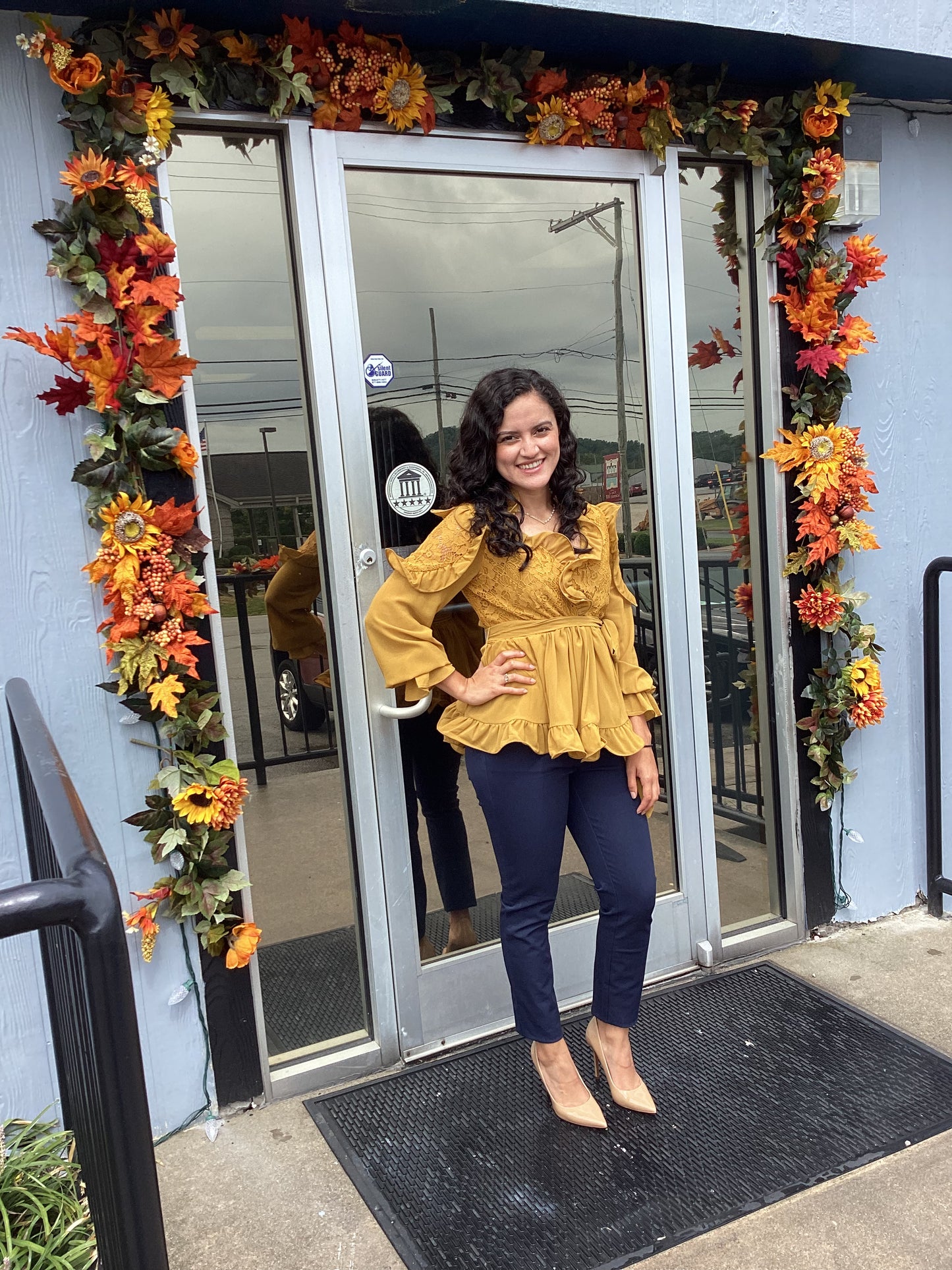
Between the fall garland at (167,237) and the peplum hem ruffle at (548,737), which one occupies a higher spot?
the fall garland at (167,237)

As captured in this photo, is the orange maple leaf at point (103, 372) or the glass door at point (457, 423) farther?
the glass door at point (457, 423)

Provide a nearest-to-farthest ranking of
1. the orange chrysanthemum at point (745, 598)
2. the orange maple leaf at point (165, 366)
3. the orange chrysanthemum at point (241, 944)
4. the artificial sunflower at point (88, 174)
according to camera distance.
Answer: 1. the artificial sunflower at point (88, 174)
2. the orange maple leaf at point (165, 366)
3. the orange chrysanthemum at point (241, 944)
4. the orange chrysanthemum at point (745, 598)

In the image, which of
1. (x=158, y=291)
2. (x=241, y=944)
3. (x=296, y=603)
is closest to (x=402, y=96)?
(x=158, y=291)

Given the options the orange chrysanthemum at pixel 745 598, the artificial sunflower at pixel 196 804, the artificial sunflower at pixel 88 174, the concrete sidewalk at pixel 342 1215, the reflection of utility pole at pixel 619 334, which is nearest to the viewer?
the concrete sidewalk at pixel 342 1215

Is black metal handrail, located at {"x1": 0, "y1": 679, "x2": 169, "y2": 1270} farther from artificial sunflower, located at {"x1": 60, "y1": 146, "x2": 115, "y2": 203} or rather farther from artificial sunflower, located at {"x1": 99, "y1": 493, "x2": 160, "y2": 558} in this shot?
artificial sunflower, located at {"x1": 60, "y1": 146, "x2": 115, "y2": 203}

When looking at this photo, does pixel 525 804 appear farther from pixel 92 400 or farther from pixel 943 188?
pixel 943 188

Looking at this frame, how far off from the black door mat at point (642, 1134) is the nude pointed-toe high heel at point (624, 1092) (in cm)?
3

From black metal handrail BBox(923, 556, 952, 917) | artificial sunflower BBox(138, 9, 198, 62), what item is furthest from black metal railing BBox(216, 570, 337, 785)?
black metal handrail BBox(923, 556, 952, 917)

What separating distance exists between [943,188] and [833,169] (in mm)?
572

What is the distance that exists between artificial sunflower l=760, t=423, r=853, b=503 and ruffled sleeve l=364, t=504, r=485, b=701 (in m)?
1.24

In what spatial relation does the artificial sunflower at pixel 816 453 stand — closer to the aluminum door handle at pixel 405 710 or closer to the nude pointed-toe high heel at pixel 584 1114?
the aluminum door handle at pixel 405 710

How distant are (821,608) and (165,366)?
203cm

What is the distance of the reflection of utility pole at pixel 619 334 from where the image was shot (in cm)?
275

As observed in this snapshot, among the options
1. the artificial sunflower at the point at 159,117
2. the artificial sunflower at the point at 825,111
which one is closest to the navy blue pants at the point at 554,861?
the artificial sunflower at the point at 159,117
